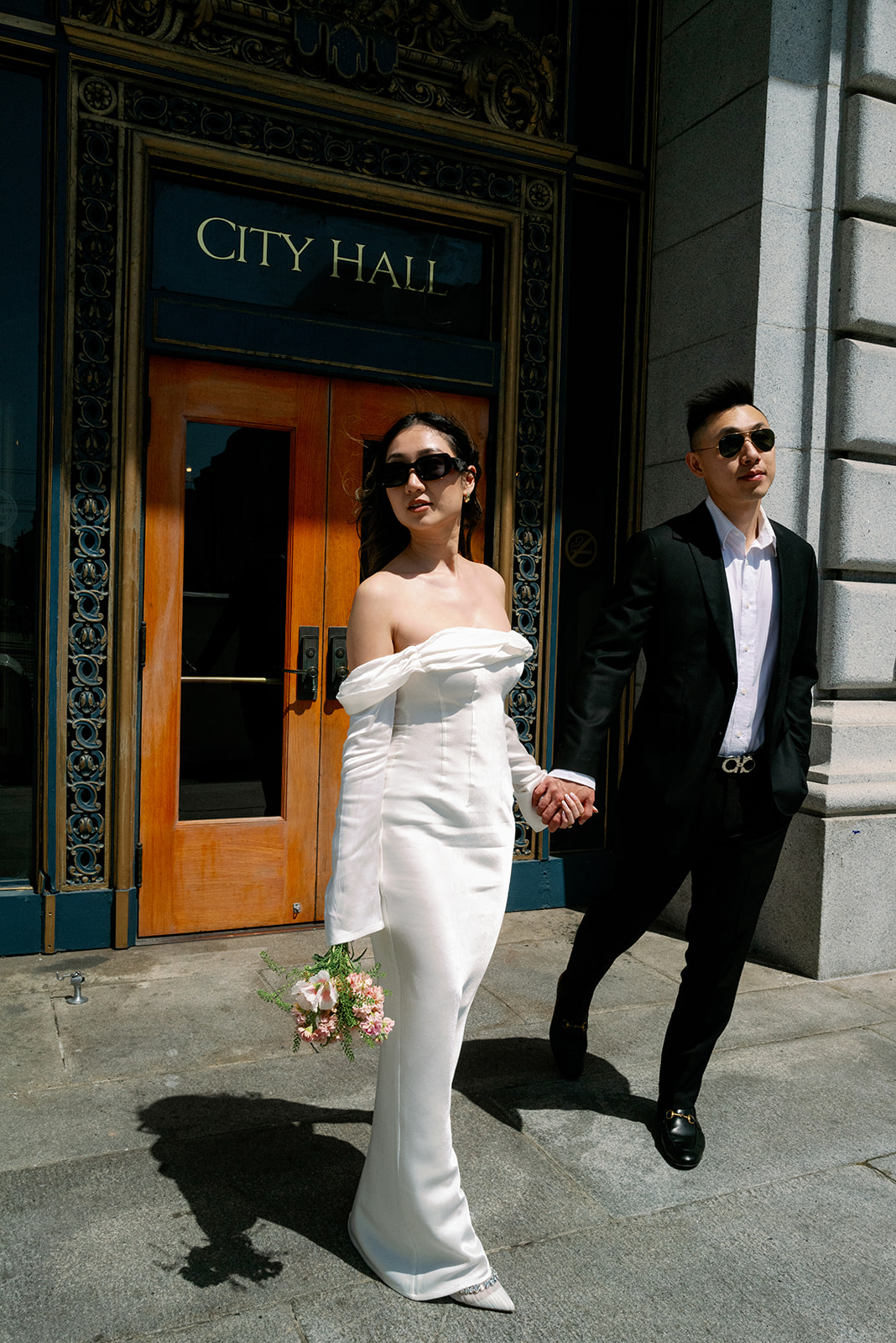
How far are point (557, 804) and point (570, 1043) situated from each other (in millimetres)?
1160

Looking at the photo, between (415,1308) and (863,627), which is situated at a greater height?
(863,627)

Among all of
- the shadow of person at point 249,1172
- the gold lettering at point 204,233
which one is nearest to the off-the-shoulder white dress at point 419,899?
the shadow of person at point 249,1172

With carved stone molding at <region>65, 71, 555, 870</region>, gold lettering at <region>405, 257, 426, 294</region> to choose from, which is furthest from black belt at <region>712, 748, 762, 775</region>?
gold lettering at <region>405, 257, 426, 294</region>

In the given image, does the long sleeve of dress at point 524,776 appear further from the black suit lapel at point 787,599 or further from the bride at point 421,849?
the black suit lapel at point 787,599

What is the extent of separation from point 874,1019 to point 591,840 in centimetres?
190

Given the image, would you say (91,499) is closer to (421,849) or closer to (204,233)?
(204,233)

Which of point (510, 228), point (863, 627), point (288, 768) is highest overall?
point (510, 228)

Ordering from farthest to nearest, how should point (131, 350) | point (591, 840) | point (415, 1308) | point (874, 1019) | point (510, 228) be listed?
1. point (591, 840)
2. point (510, 228)
3. point (131, 350)
4. point (874, 1019)
5. point (415, 1308)

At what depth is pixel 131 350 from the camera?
468cm

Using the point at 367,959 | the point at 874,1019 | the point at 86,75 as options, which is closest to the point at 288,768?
the point at 367,959

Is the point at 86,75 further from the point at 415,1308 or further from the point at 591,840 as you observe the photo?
the point at 415,1308

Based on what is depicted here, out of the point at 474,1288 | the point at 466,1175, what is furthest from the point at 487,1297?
the point at 466,1175

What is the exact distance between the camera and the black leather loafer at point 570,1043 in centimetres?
358

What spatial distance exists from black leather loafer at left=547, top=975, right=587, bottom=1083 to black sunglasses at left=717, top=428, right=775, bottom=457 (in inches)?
72.9
